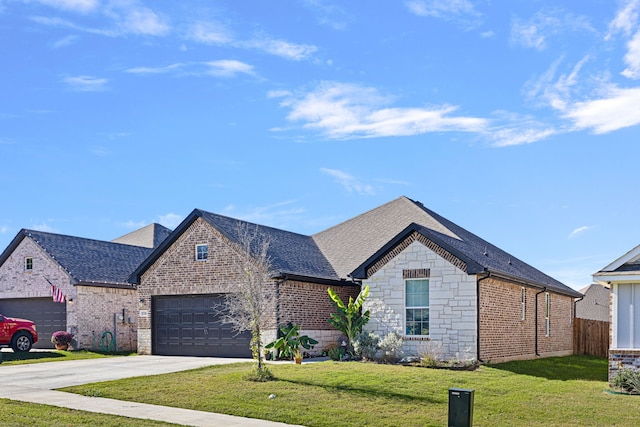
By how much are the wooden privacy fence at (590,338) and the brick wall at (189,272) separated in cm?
1712

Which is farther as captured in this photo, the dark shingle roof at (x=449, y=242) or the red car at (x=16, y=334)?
the red car at (x=16, y=334)

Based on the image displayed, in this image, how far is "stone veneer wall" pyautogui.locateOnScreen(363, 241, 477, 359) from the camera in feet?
72.8

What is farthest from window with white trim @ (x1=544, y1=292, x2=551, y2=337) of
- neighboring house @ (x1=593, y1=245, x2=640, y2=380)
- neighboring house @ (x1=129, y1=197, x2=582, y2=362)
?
neighboring house @ (x1=593, y1=245, x2=640, y2=380)

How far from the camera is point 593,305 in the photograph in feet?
161

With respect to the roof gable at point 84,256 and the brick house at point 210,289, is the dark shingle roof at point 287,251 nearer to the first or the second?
the brick house at point 210,289

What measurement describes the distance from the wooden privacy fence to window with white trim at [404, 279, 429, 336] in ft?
44.2

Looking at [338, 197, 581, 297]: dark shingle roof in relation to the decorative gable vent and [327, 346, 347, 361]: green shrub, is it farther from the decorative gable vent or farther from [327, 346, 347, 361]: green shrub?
[327, 346, 347, 361]: green shrub

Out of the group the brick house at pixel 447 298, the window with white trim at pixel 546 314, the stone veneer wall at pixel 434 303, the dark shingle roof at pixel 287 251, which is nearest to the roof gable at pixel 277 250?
the dark shingle roof at pixel 287 251

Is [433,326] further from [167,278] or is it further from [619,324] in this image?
[167,278]

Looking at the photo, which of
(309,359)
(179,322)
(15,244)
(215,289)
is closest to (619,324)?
(309,359)

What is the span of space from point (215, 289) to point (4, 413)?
42.1ft

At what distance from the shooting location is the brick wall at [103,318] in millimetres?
31344

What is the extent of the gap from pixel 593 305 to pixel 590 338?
16.0m

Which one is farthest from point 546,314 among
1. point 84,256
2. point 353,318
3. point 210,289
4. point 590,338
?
point 84,256
